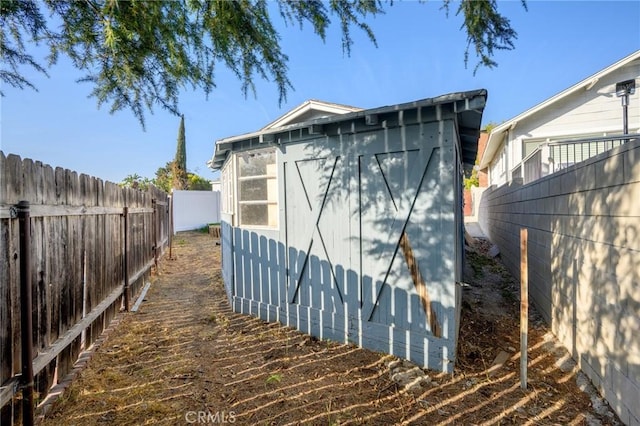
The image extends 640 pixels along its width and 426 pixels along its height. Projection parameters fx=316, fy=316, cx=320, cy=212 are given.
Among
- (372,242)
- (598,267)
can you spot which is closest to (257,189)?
(372,242)

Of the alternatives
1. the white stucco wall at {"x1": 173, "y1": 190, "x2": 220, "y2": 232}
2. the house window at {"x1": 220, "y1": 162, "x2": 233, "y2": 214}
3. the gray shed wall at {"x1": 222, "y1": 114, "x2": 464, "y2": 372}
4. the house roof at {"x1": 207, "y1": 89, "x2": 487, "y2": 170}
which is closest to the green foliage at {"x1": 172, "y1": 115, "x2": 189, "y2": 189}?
the white stucco wall at {"x1": 173, "y1": 190, "x2": 220, "y2": 232}

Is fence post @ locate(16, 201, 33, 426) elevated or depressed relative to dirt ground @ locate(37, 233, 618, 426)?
elevated

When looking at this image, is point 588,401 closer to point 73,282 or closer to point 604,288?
point 604,288

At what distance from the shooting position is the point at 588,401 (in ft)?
9.14

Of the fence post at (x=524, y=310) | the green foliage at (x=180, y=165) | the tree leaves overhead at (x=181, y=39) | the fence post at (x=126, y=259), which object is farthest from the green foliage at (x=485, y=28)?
the green foliage at (x=180, y=165)

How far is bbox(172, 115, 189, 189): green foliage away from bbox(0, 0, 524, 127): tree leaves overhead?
72.9 feet

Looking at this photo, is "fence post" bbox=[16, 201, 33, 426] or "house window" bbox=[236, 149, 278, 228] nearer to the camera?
"fence post" bbox=[16, 201, 33, 426]

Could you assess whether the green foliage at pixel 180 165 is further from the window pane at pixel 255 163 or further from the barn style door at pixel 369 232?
the barn style door at pixel 369 232

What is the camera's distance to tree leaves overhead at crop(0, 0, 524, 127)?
2.42 metres

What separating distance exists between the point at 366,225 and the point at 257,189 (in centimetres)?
205

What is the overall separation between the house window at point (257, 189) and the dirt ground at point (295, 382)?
1648mm

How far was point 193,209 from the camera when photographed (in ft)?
60.7

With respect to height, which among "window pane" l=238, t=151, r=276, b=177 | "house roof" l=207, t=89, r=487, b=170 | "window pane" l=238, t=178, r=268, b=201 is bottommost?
"window pane" l=238, t=178, r=268, b=201

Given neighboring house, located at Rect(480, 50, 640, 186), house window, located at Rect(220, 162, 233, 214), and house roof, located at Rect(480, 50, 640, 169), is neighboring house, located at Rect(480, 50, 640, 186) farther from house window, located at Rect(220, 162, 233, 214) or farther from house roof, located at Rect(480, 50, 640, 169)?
house window, located at Rect(220, 162, 233, 214)
